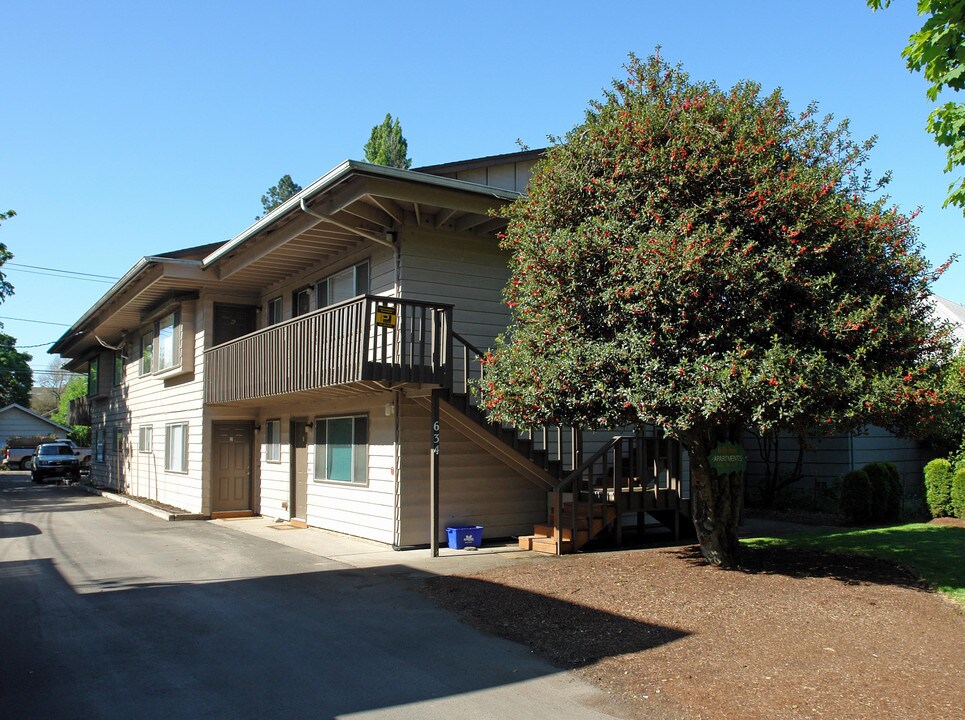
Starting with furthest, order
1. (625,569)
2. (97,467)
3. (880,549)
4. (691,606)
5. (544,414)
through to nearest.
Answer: (97,467) < (880,549) < (625,569) < (544,414) < (691,606)

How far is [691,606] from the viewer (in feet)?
26.6

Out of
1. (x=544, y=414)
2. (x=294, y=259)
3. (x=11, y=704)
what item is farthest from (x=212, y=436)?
(x=11, y=704)

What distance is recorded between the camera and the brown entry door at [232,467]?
1816 centimetres

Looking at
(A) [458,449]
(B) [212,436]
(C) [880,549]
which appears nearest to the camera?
(C) [880,549]

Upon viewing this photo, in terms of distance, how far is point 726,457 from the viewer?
9508 mm

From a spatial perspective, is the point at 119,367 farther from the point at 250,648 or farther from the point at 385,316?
the point at 250,648

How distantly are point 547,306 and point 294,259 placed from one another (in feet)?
25.5

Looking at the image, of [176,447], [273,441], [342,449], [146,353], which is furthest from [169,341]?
[342,449]

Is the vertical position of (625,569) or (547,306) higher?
(547,306)

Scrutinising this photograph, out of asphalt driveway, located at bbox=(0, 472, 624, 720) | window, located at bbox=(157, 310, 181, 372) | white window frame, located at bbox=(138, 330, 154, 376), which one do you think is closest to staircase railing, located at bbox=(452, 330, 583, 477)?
asphalt driveway, located at bbox=(0, 472, 624, 720)

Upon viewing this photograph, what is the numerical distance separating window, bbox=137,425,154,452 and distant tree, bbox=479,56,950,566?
1643cm

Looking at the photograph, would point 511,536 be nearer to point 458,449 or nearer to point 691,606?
point 458,449

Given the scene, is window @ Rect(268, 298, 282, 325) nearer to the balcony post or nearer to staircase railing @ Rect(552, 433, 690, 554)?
the balcony post

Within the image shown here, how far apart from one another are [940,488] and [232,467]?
15.5m
